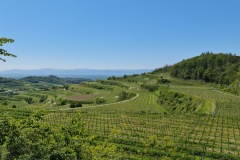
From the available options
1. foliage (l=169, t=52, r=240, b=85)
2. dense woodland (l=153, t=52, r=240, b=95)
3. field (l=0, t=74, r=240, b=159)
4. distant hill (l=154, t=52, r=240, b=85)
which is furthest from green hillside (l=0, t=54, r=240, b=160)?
foliage (l=169, t=52, r=240, b=85)

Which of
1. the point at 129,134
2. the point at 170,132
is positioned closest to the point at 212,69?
the point at 170,132

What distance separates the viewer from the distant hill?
137125mm

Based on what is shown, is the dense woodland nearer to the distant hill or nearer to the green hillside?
the distant hill

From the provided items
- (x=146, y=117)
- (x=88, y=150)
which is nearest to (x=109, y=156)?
(x=88, y=150)

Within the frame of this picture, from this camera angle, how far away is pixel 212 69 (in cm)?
15000

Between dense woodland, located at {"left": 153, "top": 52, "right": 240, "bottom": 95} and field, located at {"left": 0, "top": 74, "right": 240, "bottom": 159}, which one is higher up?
dense woodland, located at {"left": 153, "top": 52, "right": 240, "bottom": 95}

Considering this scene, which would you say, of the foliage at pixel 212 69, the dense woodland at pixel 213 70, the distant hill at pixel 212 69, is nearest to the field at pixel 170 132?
the dense woodland at pixel 213 70

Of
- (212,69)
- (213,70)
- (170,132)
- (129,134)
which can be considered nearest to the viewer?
(129,134)

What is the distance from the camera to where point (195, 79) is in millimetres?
152875

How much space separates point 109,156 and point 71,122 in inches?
110

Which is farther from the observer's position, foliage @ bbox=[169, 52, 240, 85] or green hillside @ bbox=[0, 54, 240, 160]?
foliage @ bbox=[169, 52, 240, 85]

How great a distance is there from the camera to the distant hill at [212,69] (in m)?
137

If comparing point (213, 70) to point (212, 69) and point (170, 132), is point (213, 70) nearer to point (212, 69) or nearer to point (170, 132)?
point (212, 69)

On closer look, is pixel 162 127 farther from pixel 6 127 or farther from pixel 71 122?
pixel 6 127
